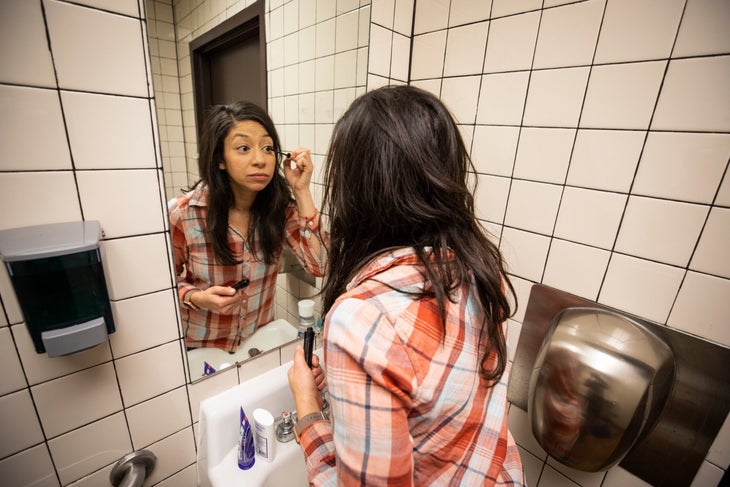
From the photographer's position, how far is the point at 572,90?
2.68ft

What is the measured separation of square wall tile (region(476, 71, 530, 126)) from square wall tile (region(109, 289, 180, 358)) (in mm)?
1009

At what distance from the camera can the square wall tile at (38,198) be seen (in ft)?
1.71

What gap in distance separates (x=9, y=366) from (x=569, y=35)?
142 centimetres

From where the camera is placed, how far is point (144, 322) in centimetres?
70

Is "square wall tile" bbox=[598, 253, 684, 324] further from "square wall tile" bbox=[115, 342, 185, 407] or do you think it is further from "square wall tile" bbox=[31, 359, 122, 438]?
"square wall tile" bbox=[31, 359, 122, 438]

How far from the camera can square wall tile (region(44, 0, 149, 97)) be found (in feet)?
1.70

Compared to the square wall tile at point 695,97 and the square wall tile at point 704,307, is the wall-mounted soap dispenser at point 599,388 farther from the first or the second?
the square wall tile at point 695,97

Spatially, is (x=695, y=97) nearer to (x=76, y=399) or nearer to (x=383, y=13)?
(x=383, y=13)

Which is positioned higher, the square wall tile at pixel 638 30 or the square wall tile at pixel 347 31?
the square wall tile at pixel 347 31

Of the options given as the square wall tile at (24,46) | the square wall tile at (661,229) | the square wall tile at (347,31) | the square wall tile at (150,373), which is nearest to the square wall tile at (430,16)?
the square wall tile at (347,31)

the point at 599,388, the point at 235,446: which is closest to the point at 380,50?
the point at 599,388

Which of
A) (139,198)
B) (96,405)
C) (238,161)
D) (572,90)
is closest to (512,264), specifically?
(572,90)

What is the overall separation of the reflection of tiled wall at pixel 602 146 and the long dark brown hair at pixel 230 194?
A: 20.1 inches

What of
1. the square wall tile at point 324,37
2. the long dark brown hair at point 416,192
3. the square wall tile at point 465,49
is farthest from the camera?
the square wall tile at point 324,37
